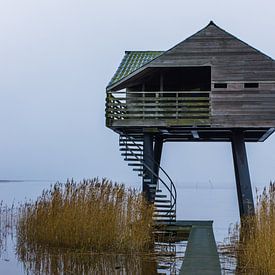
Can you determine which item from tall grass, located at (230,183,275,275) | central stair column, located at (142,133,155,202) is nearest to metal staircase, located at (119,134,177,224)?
central stair column, located at (142,133,155,202)

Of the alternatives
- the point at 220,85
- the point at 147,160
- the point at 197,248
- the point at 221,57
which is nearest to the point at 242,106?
the point at 220,85

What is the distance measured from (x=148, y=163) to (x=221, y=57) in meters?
Answer: 3.93

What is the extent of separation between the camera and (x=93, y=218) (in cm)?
1373

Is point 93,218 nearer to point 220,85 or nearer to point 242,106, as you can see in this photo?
point 242,106

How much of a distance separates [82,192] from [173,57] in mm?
5643

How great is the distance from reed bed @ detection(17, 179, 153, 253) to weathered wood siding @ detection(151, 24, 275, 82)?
197 inches

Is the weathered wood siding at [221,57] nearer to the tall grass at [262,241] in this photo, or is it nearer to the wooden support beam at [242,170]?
the wooden support beam at [242,170]

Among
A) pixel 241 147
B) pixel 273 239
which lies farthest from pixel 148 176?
pixel 273 239

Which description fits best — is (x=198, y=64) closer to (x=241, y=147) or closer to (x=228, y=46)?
(x=228, y=46)

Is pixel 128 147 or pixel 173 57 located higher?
pixel 173 57

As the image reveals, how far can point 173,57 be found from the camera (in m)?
17.7

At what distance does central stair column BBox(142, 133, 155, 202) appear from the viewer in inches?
707

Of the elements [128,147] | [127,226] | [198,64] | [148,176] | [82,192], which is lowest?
[127,226]

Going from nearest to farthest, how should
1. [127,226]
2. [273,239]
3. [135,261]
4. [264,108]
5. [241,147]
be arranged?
[273,239]
[135,261]
[127,226]
[264,108]
[241,147]
